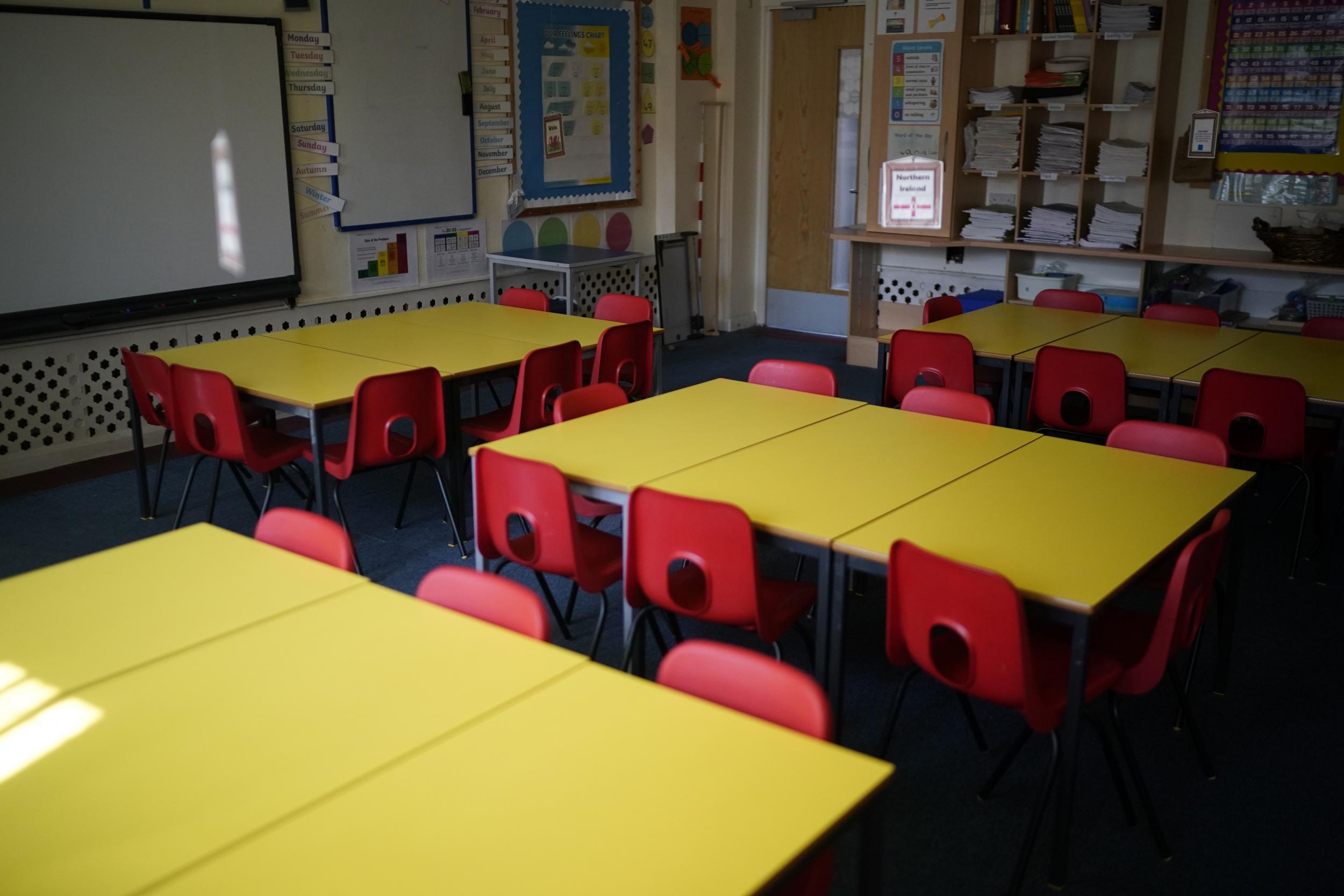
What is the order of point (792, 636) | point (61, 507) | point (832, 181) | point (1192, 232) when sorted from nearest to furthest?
point (792, 636)
point (61, 507)
point (1192, 232)
point (832, 181)

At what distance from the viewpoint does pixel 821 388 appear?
4.00 m

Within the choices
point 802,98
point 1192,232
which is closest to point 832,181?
point 802,98

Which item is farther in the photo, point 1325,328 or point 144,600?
point 1325,328

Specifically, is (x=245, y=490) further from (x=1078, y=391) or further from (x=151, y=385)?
(x=1078, y=391)

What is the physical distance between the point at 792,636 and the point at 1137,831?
1.32 m

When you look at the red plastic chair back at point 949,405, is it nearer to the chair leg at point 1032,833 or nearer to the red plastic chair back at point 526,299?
the chair leg at point 1032,833

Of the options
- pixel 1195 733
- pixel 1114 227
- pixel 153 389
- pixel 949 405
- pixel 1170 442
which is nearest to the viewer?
pixel 1195 733

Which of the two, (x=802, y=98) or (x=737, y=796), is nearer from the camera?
(x=737, y=796)

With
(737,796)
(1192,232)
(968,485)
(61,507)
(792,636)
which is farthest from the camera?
(1192,232)

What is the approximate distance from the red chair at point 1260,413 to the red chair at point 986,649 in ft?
5.66

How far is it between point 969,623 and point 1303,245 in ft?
14.5

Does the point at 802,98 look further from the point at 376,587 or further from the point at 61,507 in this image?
the point at 376,587

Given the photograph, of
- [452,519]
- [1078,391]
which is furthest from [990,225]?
[452,519]

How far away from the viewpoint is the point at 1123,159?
20.6 feet
